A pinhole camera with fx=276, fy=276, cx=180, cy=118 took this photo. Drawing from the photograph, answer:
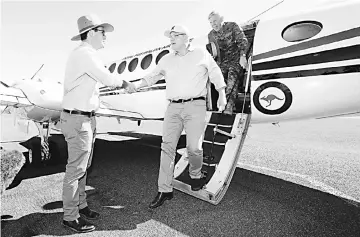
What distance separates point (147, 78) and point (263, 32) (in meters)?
2.34

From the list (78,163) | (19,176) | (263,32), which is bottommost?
(19,176)

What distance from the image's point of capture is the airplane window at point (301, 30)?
458cm

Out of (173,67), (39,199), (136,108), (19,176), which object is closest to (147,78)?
(173,67)

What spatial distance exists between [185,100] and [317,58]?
2269mm

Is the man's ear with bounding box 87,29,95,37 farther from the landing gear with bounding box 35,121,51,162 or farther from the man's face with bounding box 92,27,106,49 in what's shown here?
the landing gear with bounding box 35,121,51,162

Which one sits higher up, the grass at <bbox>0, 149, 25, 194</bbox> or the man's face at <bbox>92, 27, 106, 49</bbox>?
the man's face at <bbox>92, 27, 106, 49</bbox>

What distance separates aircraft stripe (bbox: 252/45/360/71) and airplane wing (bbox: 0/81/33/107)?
527 cm

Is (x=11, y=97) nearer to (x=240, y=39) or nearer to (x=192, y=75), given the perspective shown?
(x=192, y=75)

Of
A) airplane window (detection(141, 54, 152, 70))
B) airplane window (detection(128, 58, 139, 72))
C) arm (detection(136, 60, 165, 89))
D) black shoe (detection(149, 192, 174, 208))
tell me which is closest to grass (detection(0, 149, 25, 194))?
black shoe (detection(149, 192, 174, 208))

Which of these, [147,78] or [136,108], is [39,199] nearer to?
[147,78]

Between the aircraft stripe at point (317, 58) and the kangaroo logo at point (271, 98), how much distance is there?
1.05ft

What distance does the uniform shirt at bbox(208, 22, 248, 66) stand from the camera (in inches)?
218

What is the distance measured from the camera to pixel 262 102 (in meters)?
5.07

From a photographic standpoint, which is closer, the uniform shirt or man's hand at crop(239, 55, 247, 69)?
man's hand at crop(239, 55, 247, 69)
